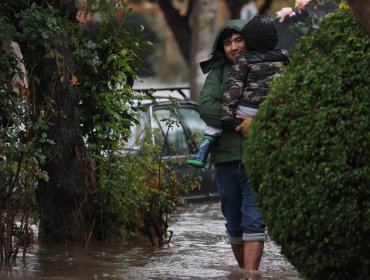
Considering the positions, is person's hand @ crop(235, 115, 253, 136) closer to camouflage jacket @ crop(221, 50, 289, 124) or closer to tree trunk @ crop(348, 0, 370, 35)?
camouflage jacket @ crop(221, 50, 289, 124)

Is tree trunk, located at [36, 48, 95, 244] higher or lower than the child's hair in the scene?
lower

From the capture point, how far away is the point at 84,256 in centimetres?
888

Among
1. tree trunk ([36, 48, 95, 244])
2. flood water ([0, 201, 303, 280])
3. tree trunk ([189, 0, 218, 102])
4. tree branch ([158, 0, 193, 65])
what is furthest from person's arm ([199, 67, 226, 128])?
tree branch ([158, 0, 193, 65])

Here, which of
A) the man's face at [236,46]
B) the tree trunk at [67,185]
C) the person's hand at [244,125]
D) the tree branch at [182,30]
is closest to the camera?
the person's hand at [244,125]

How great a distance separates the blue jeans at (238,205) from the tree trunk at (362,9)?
2484 millimetres

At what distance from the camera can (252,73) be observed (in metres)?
7.63

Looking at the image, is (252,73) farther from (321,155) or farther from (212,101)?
(321,155)

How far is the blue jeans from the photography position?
7.73m

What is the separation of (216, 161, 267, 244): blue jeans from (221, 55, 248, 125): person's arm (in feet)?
1.28

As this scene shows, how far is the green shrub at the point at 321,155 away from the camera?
546cm

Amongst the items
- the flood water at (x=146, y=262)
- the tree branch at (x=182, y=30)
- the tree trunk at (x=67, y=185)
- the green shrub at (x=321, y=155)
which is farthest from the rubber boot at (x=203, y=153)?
the tree branch at (x=182, y=30)

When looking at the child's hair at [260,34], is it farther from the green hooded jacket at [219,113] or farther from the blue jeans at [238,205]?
the blue jeans at [238,205]

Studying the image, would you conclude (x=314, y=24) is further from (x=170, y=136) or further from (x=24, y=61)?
(x=170, y=136)

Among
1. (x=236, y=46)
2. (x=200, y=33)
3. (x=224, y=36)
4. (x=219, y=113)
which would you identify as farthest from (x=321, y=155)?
(x=200, y=33)
